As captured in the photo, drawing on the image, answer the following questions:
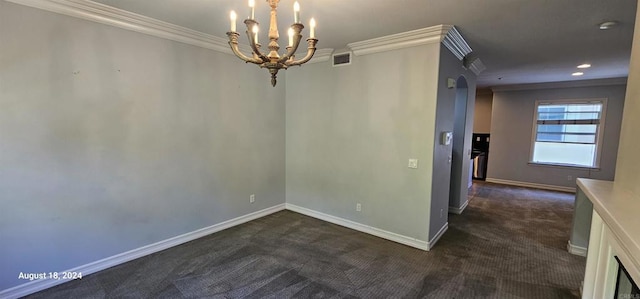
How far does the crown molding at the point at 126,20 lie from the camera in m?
2.30

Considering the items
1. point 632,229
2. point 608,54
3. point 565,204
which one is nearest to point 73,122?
point 632,229

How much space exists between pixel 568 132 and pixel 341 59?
19.8ft

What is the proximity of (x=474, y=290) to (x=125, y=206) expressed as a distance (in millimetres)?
3459

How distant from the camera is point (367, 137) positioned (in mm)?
3635

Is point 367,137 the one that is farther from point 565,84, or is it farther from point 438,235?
point 565,84

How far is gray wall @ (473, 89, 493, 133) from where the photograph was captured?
755 cm

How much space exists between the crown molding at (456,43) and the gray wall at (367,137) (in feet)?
0.60

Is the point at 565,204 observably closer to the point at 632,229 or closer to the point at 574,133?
the point at 574,133

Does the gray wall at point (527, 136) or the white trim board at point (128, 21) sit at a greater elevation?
the white trim board at point (128, 21)

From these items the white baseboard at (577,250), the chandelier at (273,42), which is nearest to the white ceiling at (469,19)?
the chandelier at (273,42)

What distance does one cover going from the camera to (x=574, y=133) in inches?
247

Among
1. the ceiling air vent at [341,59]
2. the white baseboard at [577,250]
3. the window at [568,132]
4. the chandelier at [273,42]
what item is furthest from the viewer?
the window at [568,132]

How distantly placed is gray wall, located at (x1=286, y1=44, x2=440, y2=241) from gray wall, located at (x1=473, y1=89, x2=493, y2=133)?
549 centimetres

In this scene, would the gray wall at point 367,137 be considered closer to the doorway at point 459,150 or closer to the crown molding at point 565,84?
the doorway at point 459,150
